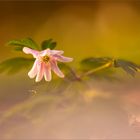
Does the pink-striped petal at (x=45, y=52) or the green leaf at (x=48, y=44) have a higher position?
the green leaf at (x=48, y=44)

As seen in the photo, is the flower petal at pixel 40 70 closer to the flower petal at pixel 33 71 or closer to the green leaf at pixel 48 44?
the flower petal at pixel 33 71

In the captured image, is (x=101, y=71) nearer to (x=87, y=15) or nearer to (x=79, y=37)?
(x=79, y=37)

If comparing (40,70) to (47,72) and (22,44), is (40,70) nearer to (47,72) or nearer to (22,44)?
(47,72)

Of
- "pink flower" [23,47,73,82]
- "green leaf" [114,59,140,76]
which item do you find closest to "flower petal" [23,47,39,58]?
"pink flower" [23,47,73,82]

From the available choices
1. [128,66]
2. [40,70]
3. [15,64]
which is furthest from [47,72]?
[128,66]

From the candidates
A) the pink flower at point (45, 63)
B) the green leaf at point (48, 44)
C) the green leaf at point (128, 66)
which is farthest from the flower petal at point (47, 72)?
the green leaf at point (128, 66)

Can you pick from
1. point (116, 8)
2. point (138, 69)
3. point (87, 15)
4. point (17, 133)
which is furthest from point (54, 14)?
point (17, 133)
